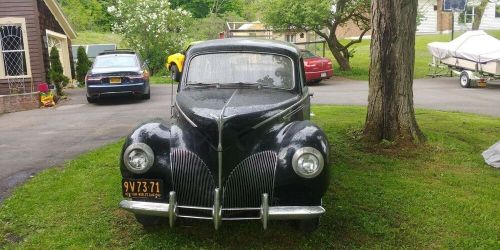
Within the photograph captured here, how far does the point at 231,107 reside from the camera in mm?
4441

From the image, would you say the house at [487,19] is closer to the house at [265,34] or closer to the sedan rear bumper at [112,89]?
the house at [265,34]

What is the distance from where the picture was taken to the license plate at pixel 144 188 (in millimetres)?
4184

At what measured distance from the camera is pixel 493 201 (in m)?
5.51

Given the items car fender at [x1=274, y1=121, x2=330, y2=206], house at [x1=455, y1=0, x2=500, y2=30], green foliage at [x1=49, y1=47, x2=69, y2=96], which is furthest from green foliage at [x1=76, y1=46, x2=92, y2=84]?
house at [x1=455, y1=0, x2=500, y2=30]

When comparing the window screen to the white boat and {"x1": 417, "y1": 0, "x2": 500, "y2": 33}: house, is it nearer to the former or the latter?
the white boat

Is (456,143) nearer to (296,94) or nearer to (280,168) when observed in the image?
(296,94)

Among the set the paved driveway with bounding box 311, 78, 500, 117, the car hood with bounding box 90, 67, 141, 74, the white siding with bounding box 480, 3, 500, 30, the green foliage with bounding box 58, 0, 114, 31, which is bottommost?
the paved driveway with bounding box 311, 78, 500, 117

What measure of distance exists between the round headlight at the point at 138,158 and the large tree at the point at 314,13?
17528mm

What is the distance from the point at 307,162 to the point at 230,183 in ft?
2.26

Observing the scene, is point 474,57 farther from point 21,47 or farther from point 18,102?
point 21,47

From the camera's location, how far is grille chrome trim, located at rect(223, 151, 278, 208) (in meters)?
4.14

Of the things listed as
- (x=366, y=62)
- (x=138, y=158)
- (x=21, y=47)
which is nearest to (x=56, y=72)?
(x=21, y=47)

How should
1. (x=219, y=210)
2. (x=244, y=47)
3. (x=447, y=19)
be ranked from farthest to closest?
(x=447, y=19)
(x=244, y=47)
(x=219, y=210)

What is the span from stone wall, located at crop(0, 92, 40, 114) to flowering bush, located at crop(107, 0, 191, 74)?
36.2 feet
